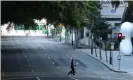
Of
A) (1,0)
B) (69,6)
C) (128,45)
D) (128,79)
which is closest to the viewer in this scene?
(1,0)

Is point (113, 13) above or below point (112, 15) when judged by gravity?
above

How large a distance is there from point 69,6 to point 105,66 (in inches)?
1098

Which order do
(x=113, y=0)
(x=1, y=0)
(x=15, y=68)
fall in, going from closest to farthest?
(x=1, y=0) < (x=113, y=0) < (x=15, y=68)

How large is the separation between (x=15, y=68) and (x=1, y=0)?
25.7 metres

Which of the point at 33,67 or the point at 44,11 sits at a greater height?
the point at 44,11

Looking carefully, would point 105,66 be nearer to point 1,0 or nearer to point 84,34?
point 1,0

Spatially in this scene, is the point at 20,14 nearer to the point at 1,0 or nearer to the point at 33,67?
the point at 1,0

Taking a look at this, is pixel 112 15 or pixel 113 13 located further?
pixel 112 15

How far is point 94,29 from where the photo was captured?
74188 millimetres

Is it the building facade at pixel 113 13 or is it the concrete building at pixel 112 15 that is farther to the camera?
the concrete building at pixel 112 15

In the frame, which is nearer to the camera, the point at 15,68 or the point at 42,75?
the point at 42,75

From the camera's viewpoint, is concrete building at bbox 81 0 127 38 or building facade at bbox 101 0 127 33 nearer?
building facade at bbox 101 0 127 33

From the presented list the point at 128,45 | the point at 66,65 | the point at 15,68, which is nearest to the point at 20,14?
the point at 15,68

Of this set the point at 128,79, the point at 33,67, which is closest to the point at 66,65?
the point at 33,67
